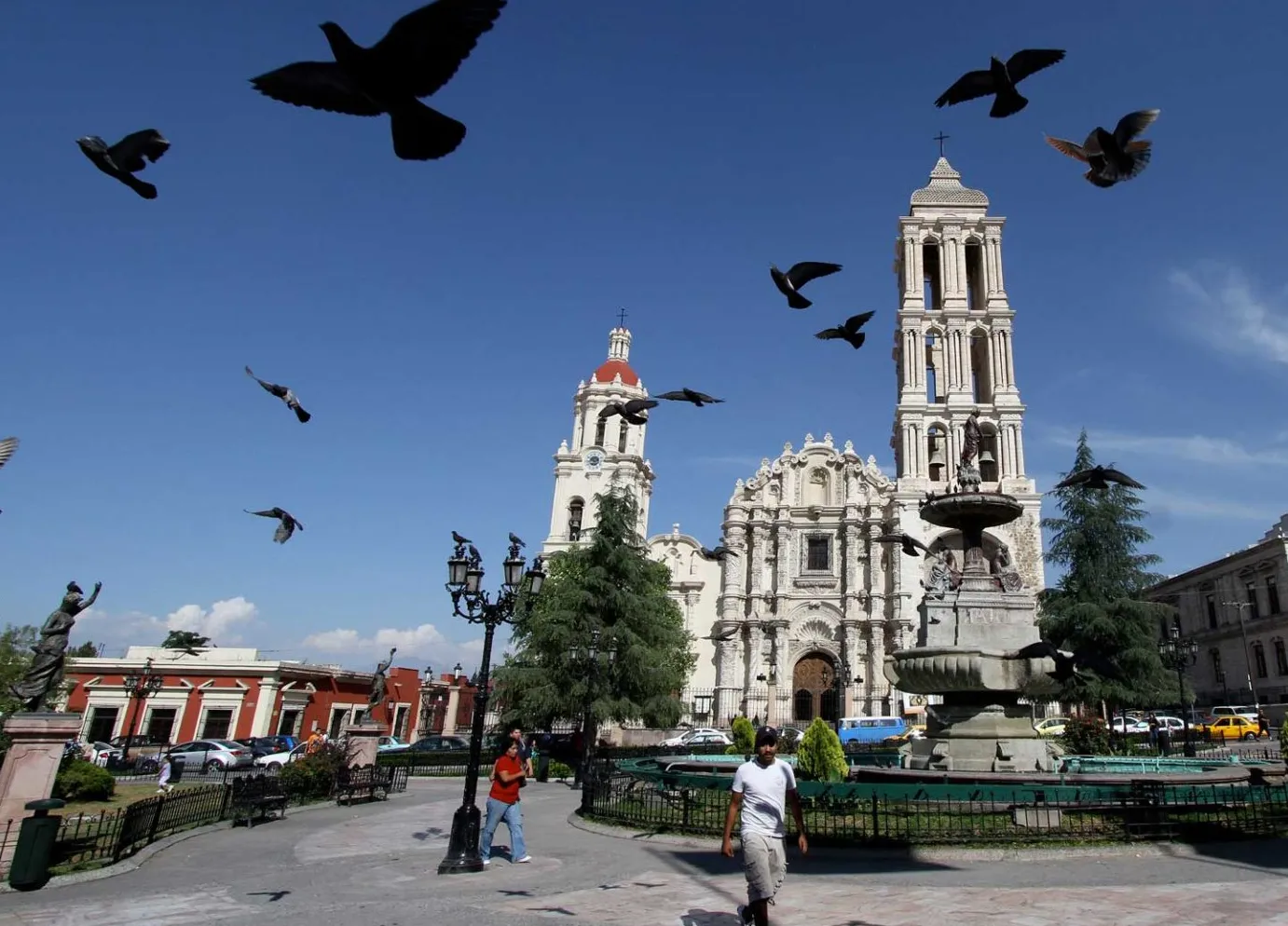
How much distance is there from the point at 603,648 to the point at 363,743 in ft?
26.6

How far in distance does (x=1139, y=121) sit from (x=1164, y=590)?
185 feet

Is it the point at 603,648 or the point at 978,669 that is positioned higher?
the point at 603,648

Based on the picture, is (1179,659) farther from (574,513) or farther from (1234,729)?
(574,513)

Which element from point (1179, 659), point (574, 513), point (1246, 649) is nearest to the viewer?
point (1179, 659)

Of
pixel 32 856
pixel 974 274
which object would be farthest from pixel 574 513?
pixel 32 856

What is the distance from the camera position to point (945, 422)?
143 feet

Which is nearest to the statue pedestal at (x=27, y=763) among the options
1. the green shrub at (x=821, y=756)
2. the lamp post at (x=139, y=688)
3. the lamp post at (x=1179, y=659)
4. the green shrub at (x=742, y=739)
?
the green shrub at (x=821, y=756)

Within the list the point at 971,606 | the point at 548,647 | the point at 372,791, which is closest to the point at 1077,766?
the point at 971,606

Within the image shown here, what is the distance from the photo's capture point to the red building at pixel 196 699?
118 feet

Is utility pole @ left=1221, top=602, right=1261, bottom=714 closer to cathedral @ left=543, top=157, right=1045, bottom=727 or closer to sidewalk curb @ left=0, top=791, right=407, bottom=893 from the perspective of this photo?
cathedral @ left=543, top=157, right=1045, bottom=727

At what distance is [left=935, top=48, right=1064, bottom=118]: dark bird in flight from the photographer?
5918 mm

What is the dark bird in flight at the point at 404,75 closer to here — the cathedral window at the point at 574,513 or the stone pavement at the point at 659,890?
the stone pavement at the point at 659,890

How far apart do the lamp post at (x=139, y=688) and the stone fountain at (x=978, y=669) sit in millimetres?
29682

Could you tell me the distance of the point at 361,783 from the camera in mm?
16234
